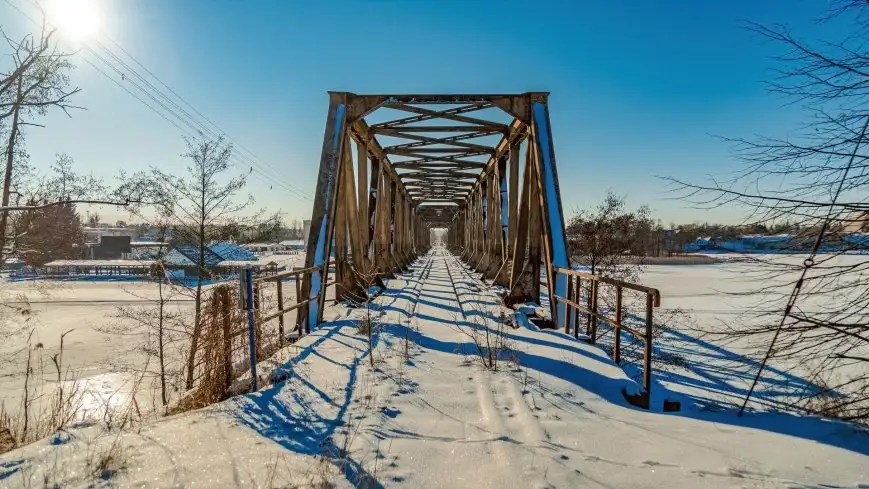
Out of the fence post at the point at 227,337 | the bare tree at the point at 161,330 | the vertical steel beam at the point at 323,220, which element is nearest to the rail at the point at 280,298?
the vertical steel beam at the point at 323,220

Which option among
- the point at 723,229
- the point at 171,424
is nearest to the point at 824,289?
the point at 723,229

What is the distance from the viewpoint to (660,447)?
9.43ft

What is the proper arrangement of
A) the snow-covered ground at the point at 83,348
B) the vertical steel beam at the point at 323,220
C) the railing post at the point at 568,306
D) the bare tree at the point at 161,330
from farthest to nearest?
the snow-covered ground at the point at 83,348 < the bare tree at the point at 161,330 < the vertical steel beam at the point at 323,220 < the railing post at the point at 568,306

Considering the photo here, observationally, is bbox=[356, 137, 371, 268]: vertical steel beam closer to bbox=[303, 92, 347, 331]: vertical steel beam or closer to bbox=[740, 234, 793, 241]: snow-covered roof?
bbox=[303, 92, 347, 331]: vertical steel beam

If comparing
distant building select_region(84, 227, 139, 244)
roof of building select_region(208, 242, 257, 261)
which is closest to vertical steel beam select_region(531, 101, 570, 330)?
roof of building select_region(208, 242, 257, 261)

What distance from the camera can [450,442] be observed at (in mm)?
2971

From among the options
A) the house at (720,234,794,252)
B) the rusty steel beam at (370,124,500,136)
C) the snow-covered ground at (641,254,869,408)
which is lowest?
the snow-covered ground at (641,254,869,408)

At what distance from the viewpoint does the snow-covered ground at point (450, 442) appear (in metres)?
2.47

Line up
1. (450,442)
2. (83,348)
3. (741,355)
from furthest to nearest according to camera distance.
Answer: (83,348) < (741,355) < (450,442)

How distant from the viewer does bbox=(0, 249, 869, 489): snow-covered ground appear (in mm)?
2475

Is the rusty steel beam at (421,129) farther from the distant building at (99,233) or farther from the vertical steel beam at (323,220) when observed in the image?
the distant building at (99,233)

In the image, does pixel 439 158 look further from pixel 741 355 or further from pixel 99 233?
pixel 99 233

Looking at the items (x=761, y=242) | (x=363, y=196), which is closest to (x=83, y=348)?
(x=363, y=196)

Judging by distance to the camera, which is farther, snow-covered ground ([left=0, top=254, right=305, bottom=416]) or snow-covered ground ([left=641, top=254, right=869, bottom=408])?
snow-covered ground ([left=0, top=254, right=305, bottom=416])
